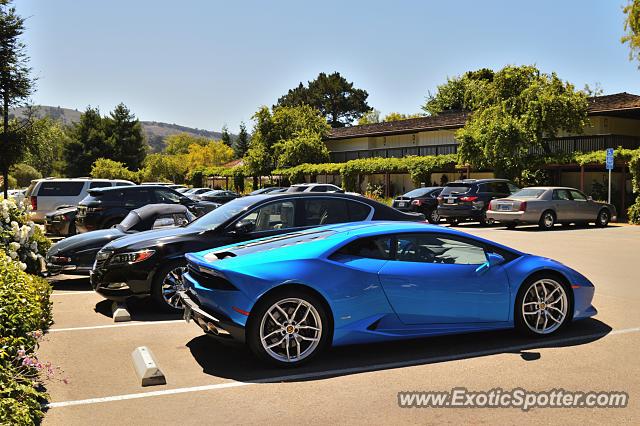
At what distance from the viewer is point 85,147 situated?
7531 centimetres

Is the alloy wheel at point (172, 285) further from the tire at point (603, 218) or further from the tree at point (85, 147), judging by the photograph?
the tree at point (85, 147)

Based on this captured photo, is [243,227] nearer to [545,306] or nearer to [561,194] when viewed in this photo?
[545,306]

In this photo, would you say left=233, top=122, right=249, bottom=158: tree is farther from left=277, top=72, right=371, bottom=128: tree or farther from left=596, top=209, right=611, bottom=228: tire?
left=596, top=209, right=611, bottom=228: tire

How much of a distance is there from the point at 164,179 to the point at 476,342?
62248 mm

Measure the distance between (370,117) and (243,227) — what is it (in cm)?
9173

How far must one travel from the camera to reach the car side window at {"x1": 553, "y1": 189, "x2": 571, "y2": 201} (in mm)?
22500

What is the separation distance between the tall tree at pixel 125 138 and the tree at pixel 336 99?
27081 millimetres

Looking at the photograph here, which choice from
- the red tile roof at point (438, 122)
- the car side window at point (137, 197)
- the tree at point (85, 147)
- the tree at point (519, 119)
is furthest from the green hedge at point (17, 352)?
the tree at point (85, 147)

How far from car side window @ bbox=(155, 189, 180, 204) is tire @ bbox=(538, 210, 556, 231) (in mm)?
13415

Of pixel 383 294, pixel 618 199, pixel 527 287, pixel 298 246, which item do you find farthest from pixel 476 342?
pixel 618 199

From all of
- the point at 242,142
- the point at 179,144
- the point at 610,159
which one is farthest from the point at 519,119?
the point at 179,144

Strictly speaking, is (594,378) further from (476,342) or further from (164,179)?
(164,179)

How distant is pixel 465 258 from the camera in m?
6.27

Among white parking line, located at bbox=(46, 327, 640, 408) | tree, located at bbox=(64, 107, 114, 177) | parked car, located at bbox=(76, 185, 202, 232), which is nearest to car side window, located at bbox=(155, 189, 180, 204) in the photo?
parked car, located at bbox=(76, 185, 202, 232)
